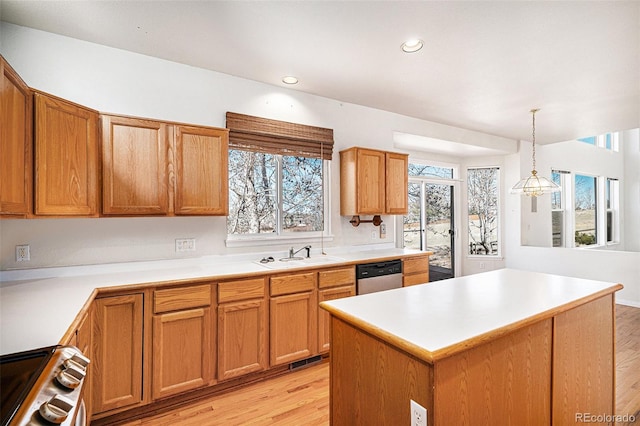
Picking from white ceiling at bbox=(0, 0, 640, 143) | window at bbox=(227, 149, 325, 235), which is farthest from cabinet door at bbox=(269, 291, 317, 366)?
white ceiling at bbox=(0, 0, 640, 143)

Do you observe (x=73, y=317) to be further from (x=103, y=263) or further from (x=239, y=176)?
(x=239, y=176)

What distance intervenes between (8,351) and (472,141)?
18.0ft

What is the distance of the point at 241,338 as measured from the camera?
2402 millimetres

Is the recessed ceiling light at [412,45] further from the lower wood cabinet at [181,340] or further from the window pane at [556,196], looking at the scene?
the window pane at [556,196]

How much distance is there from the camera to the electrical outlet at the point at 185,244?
268 centimetres

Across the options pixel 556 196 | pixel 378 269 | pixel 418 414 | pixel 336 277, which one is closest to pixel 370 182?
pixel 378 269

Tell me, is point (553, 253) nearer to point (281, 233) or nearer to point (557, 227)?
point (557, 227)

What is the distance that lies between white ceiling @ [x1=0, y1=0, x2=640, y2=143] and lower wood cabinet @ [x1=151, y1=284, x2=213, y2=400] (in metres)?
1.89

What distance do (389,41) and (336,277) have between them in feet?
6.65

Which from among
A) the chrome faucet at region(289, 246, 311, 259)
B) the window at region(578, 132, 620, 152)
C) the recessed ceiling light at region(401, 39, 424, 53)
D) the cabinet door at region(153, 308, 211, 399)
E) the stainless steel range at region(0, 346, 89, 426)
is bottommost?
the cabinet door at region(153, 308, 211, 399)

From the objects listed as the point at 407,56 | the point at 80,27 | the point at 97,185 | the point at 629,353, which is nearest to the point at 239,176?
the point at 97,185

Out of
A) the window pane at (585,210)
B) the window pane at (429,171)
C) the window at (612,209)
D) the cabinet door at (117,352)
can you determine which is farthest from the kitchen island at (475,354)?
the window at (612,209)

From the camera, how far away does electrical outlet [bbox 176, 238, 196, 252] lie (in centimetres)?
268

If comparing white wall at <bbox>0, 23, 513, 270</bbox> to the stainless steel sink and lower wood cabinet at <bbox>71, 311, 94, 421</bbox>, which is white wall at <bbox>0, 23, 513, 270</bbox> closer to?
the stainless steel sink
